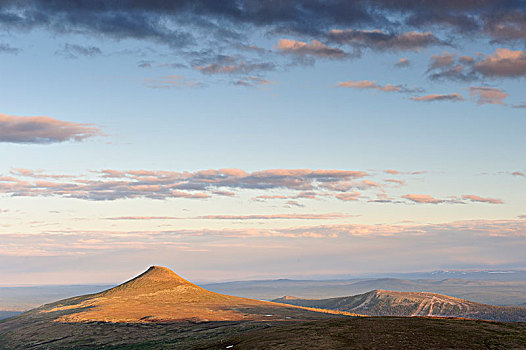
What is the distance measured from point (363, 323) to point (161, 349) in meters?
71.2

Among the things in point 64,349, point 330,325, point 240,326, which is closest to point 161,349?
point 240,326

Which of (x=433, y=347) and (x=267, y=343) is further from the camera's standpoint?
(x=267, y=343)

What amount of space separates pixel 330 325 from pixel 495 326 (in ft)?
122

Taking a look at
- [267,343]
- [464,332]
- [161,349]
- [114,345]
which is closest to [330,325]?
[267,343]

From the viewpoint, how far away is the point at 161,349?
6762 inches

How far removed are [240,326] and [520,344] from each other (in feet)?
342

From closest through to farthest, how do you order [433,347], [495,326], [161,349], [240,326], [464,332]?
[433,347] → [464,332] → [495,326] → [161,349] → [240,326]

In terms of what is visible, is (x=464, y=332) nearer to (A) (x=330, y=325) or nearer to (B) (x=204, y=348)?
(A) (x=330, y=325)

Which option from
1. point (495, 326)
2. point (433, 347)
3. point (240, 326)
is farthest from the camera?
point (240, 326)

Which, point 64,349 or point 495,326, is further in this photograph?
point 64,349

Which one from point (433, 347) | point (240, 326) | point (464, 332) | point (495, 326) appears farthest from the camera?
point (240, 326)

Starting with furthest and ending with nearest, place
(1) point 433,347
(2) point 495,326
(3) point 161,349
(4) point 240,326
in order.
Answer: (4) point 240,326
(3) point 161,349
(2) point 495,326
(1) point 433,347

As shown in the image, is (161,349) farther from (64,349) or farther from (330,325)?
(330,325)

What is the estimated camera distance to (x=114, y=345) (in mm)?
195375
